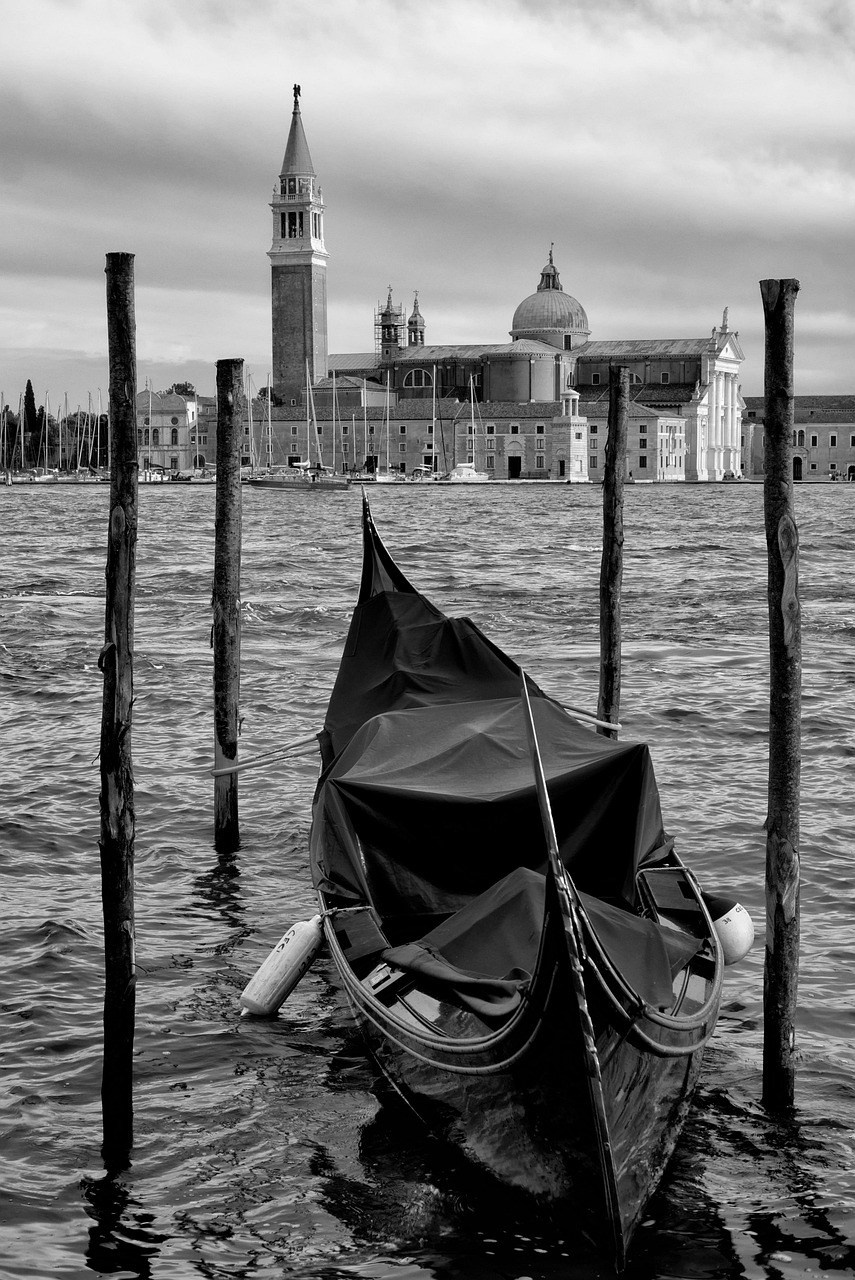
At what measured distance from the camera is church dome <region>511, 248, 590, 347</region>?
299 ft

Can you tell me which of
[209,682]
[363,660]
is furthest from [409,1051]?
[209,682]

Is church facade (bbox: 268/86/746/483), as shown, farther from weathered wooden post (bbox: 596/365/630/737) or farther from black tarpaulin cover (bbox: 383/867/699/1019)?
black tarpaulin cover (bbox: 383/867/699/1019)

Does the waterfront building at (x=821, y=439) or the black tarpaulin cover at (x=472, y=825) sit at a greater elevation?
the waterfront building at (x=821, y=439)

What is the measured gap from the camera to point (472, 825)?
16.5 ft

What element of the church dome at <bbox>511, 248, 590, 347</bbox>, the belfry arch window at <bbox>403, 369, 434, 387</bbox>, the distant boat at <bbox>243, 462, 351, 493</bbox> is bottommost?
Answer: the distant boat at <bbox>243, 462, 351, 493</bbox>

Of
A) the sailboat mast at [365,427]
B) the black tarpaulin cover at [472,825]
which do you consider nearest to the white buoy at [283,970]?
the black tarpaulin cover at [472,825]

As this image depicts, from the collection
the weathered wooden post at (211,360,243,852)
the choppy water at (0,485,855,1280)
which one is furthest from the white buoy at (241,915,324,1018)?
the weathered wooden post at (211,360,243,852)

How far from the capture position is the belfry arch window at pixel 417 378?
295 ft

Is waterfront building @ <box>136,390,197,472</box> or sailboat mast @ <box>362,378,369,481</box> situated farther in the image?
waterfront building @ <box>136,390,197,472</box>

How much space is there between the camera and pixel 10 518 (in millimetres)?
44250

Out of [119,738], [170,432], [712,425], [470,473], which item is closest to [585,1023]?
[119,738]

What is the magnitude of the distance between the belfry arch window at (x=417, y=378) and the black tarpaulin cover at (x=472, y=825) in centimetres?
8587

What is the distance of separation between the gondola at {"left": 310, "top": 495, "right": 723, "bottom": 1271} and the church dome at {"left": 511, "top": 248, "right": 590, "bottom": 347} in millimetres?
87306

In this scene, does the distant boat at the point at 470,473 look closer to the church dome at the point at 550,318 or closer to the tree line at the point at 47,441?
the church dome at the point at 550,318
